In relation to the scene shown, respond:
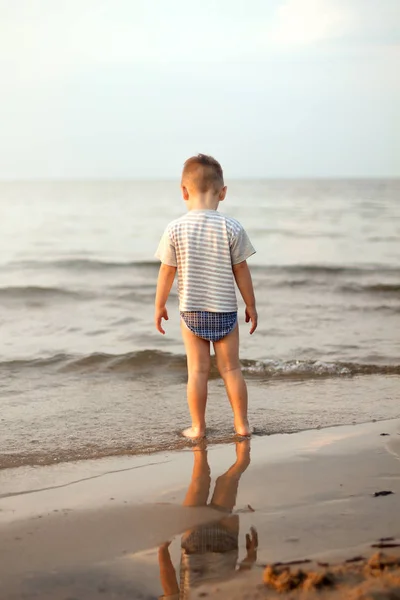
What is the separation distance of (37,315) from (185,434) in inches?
225

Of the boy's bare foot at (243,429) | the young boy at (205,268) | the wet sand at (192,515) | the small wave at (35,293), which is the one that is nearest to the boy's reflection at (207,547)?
the wet sand at (192,515)

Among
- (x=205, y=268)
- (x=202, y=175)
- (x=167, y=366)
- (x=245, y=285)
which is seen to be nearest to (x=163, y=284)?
(x=205, y=268)

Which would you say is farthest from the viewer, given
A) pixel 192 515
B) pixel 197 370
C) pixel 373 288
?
pixel 373 288

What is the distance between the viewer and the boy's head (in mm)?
4168

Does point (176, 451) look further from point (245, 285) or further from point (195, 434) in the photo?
point (245, 285)

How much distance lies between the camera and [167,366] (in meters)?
6.79

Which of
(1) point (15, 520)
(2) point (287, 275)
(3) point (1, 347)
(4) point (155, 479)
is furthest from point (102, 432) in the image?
(2) point (287, 275)

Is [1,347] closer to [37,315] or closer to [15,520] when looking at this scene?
[37,315]

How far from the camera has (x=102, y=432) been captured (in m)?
4.60

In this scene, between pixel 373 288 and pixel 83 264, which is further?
pixel 83 264

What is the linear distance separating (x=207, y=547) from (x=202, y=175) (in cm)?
225

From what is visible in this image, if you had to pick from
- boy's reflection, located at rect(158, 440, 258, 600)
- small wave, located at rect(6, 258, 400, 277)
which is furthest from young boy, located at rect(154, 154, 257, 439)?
small wave, located at rect(6, 258, 400, 277)

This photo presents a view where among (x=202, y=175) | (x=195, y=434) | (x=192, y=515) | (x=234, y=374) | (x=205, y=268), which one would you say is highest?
(x=202, y=175)

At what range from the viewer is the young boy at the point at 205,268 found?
4.18 meters
